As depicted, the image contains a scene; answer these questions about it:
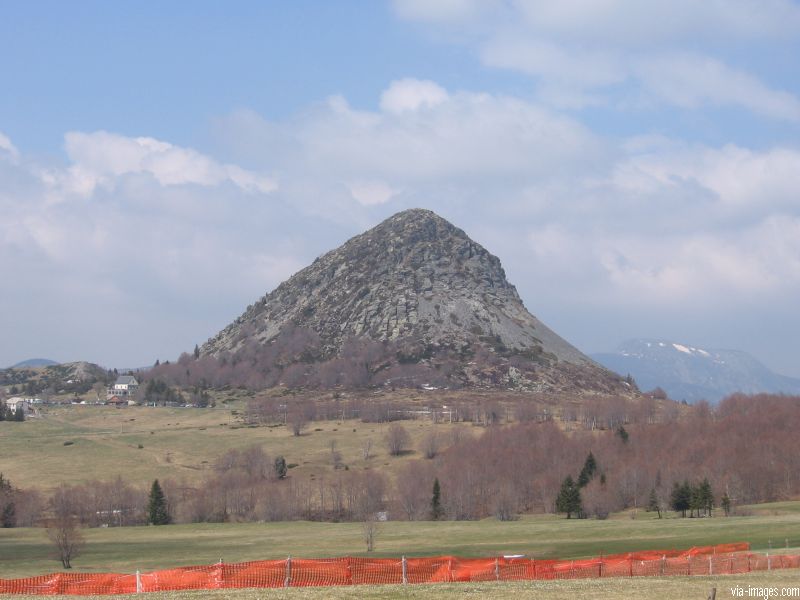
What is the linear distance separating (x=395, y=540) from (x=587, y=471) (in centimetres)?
6541

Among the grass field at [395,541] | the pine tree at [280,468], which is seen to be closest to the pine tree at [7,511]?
the grass field at [395,541]

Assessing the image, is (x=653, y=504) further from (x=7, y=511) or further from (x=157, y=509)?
(x=7, y=511)

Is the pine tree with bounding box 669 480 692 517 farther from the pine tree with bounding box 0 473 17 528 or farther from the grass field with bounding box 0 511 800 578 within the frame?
the pine tree with bounding box 0 473 17 528

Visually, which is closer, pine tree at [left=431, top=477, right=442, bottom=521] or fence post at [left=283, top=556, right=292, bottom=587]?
fence post at [left=283, top=556, right=292, bottom=587]

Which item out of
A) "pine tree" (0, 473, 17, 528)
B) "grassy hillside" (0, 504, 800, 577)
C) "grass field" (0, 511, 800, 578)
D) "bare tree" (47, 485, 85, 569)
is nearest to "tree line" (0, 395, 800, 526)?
"pine tree" (0, 473, 17, 528)

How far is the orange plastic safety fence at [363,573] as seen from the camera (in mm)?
44656

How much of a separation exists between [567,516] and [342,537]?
139 feet

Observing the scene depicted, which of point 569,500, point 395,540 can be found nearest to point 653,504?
point 569,500

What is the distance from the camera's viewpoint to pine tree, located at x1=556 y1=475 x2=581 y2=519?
144 metres

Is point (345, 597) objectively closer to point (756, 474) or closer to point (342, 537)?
point (342, 537)

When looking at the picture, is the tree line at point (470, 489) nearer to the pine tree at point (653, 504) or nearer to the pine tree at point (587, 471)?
the pine tree at point (587, 471)

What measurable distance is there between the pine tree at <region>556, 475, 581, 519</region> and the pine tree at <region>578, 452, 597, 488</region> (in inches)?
456

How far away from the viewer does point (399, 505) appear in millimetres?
167000

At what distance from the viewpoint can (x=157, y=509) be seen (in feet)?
500
